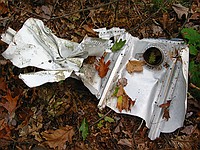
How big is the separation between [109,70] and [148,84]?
32cm

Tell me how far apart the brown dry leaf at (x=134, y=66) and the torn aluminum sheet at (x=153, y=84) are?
0.03 m

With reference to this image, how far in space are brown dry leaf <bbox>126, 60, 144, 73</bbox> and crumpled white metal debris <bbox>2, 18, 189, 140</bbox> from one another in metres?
0.03

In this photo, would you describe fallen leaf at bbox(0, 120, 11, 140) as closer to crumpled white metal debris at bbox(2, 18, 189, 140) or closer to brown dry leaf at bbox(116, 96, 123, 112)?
crumpled white metal debris at bbox(2, 18, 189, 140)

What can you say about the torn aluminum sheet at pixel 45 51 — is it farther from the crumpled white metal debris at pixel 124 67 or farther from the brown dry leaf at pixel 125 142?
the brown dry leaf at pixel 125 142

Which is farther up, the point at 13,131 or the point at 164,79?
the point at 164,79

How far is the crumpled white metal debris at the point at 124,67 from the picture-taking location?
3.06 m

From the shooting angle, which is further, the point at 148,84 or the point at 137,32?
the point at 137,32

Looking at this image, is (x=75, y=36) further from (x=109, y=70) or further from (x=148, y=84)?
(x=148, y=84)

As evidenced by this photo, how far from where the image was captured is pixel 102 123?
125 inches

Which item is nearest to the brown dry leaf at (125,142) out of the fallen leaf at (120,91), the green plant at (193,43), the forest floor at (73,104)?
the forest floor at (73,104)

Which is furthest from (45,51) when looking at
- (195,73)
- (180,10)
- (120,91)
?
(180,10)

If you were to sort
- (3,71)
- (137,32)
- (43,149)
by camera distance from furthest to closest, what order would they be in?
(137,32) → (3,71) → (43,149)

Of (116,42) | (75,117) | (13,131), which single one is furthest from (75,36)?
(13,131)

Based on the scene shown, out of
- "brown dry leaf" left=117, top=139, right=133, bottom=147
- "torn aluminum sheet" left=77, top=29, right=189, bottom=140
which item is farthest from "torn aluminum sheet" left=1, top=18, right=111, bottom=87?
"brown dry leaf" left=117, top=139, right=133, bottom=147
